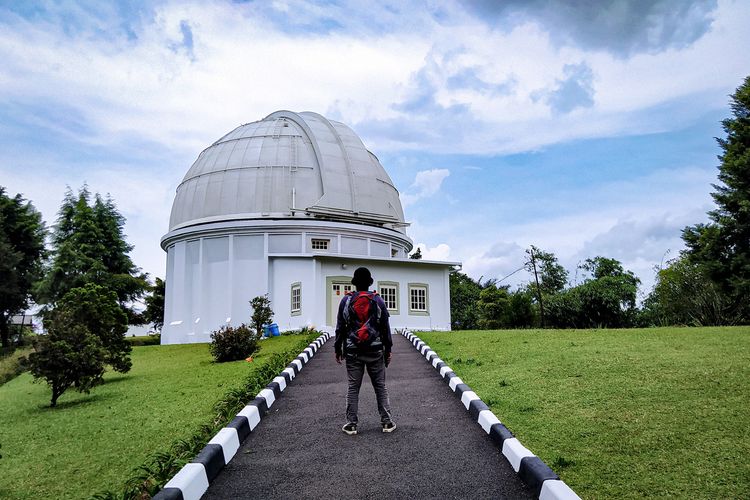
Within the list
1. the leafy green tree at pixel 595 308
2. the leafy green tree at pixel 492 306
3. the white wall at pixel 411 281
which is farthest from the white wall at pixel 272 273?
the leafy green tree at pixel 492 306

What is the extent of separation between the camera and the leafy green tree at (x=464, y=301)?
137 ft

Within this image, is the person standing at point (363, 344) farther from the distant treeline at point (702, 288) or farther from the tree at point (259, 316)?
the distant treeline at point (702, 288)

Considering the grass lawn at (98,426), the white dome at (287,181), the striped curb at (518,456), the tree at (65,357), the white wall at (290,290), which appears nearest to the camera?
the striped curb at (518,456)

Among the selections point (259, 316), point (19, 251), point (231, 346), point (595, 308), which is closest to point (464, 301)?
point (595, 308)

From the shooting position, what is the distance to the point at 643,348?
35.5ft

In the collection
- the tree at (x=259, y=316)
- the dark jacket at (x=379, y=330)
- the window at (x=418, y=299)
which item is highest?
the window at (x=418, y=299)

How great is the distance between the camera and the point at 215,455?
518 cm

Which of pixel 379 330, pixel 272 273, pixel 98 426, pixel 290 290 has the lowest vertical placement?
pixel 98 426

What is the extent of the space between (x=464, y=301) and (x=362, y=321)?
134 ft

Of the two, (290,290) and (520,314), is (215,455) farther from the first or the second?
(520,314)

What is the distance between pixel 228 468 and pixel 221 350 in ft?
34.7

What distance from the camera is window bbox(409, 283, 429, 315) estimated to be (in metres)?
25.5

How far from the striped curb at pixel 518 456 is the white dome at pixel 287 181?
20.6 meters

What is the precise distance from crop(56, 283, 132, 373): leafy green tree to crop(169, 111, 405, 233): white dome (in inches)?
538
